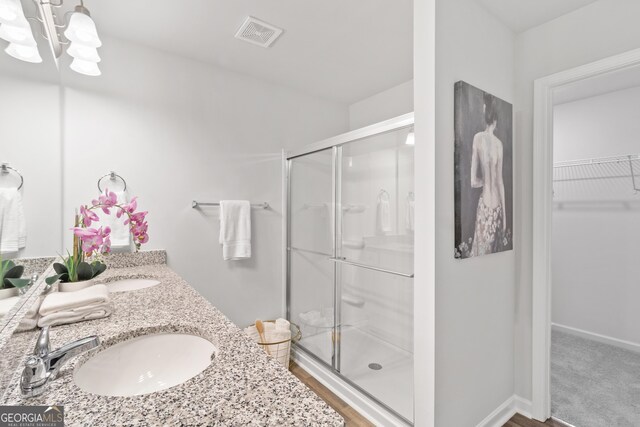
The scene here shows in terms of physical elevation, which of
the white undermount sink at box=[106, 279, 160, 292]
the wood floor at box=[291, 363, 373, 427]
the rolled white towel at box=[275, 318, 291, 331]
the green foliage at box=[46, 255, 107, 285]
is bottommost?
the wood floor at box=[291, 363, 373, 427]

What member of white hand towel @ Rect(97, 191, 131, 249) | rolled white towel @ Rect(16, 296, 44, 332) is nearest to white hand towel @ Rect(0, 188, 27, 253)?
rolled white towel @ Rect(16, 296, 44, 332)

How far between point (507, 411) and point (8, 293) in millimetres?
2382

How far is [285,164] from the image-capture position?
2656mm

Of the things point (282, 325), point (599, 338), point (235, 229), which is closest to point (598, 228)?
point (599, 338)

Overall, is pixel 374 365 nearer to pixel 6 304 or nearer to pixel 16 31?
pixel 6 304

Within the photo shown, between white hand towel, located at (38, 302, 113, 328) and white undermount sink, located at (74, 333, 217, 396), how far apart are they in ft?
0.73

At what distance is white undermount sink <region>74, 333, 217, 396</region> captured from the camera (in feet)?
2.61

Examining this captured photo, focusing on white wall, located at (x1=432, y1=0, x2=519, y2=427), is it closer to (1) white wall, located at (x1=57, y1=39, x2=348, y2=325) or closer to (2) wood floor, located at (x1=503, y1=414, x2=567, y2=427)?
(2) wood floor, located at (x1=503, y1=414, x2=567, y2=427)

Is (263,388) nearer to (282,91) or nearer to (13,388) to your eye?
(13,388)

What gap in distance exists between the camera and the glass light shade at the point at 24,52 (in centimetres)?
76

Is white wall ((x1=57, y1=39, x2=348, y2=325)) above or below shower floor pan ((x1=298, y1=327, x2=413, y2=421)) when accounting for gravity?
above

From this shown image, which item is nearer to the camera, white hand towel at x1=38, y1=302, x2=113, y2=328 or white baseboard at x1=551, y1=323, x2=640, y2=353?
white hand towel at x1=38, y1=302, x2=113, y2=328

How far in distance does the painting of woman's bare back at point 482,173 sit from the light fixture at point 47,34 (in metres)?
1.58

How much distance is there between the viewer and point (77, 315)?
973 millimetres
